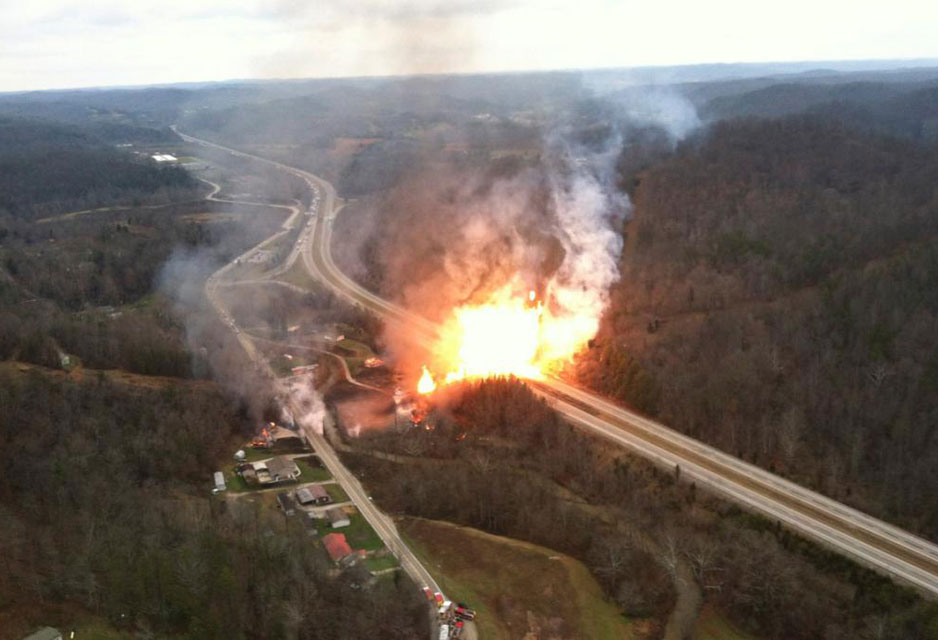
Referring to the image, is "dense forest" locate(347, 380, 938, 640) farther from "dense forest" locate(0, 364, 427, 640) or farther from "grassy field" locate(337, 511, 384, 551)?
"dense forest" locate(0, 364, 427, 640)

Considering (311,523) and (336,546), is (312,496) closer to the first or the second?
(311,523)

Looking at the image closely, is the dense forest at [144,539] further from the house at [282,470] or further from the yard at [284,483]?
the house at [282,470]

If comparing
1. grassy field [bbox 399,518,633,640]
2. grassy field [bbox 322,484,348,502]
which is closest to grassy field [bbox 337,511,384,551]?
grassy field [bbox 399,518,633,640]

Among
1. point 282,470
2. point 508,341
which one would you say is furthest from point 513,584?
point 508,341

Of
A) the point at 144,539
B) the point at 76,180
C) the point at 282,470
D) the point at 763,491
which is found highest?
the point at 76,180

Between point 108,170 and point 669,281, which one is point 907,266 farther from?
point 108,170
